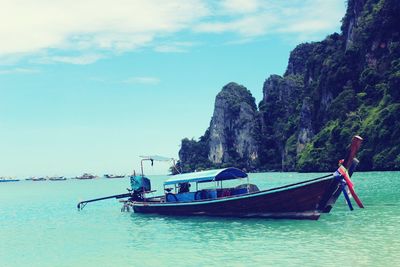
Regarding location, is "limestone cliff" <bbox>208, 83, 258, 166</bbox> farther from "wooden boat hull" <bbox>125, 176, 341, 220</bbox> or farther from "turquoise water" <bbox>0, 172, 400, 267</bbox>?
"wooden boat hull" <bbox>125, 176, 341, 220</bbox>

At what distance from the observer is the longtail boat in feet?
54.8

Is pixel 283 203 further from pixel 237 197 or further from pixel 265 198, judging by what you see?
pixel 237 197

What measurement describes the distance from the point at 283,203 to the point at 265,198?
0.73 m

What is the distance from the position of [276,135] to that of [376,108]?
57220mm

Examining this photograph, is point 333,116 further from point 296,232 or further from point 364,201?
point 296,232

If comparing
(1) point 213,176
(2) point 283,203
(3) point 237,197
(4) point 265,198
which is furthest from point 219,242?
(1) point 213,176

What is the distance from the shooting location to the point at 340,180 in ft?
54.0

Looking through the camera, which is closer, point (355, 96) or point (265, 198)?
point (265, 198)

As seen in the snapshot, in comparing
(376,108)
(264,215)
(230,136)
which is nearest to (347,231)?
(264,215)

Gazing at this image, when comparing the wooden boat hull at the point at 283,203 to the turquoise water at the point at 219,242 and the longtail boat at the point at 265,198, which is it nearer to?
the longtail boat at the point at 265,198

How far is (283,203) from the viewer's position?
17828 mm

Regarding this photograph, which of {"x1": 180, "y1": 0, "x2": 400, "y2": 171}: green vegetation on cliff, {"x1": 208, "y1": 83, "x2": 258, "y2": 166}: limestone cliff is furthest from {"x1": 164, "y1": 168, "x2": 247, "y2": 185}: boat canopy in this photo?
{"x1": 208, "y1": 83, "x2": 258, "y2": 166}: limestone cliff

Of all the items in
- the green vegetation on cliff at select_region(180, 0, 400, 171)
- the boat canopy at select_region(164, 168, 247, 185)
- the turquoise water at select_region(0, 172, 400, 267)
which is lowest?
the turquoise water at select_region(0, 172, 400, 267)

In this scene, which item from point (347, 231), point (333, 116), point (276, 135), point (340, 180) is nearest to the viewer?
point (347, 231)
